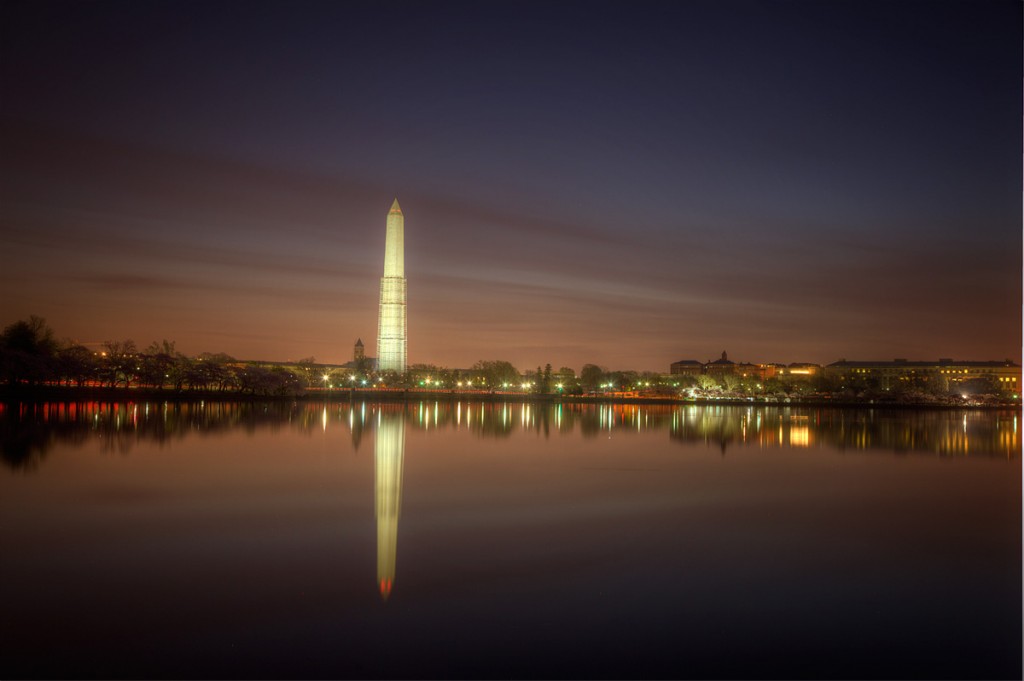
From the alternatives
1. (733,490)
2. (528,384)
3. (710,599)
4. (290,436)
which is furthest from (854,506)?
(528,384)

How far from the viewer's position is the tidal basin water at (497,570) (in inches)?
222

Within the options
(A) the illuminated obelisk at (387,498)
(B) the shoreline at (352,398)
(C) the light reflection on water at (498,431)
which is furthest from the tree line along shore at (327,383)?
(A) the illuminated obelisk at (387,498)

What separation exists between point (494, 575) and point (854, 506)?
7581 mm

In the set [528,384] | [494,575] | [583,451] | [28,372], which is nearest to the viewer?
[494,575]

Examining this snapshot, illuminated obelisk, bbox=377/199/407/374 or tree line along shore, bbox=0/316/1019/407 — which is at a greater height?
illuminated obelisk, bbox=377/199/407/374

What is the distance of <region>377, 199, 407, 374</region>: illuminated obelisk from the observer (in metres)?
97.2

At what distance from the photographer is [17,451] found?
672 inches

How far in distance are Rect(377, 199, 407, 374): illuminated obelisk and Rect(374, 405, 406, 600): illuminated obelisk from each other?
72977 mm

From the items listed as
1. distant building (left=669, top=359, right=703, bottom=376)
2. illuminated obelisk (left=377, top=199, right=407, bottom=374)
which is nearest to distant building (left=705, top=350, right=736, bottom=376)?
distant building (left=669, top=359, right=703, bottom=376)

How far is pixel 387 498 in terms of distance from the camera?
12.5 meters

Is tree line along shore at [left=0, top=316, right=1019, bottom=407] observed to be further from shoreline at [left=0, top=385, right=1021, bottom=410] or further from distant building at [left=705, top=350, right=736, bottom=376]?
distant building at [left=705, top=350, right=736, bottom=376]

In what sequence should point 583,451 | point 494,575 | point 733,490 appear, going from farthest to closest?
point 583,451
point 733,490
point 494,575

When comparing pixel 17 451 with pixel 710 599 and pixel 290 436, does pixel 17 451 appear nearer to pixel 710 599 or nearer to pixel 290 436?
pixel 290 436

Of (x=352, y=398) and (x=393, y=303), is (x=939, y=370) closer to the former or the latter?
(x=393, y=303)
